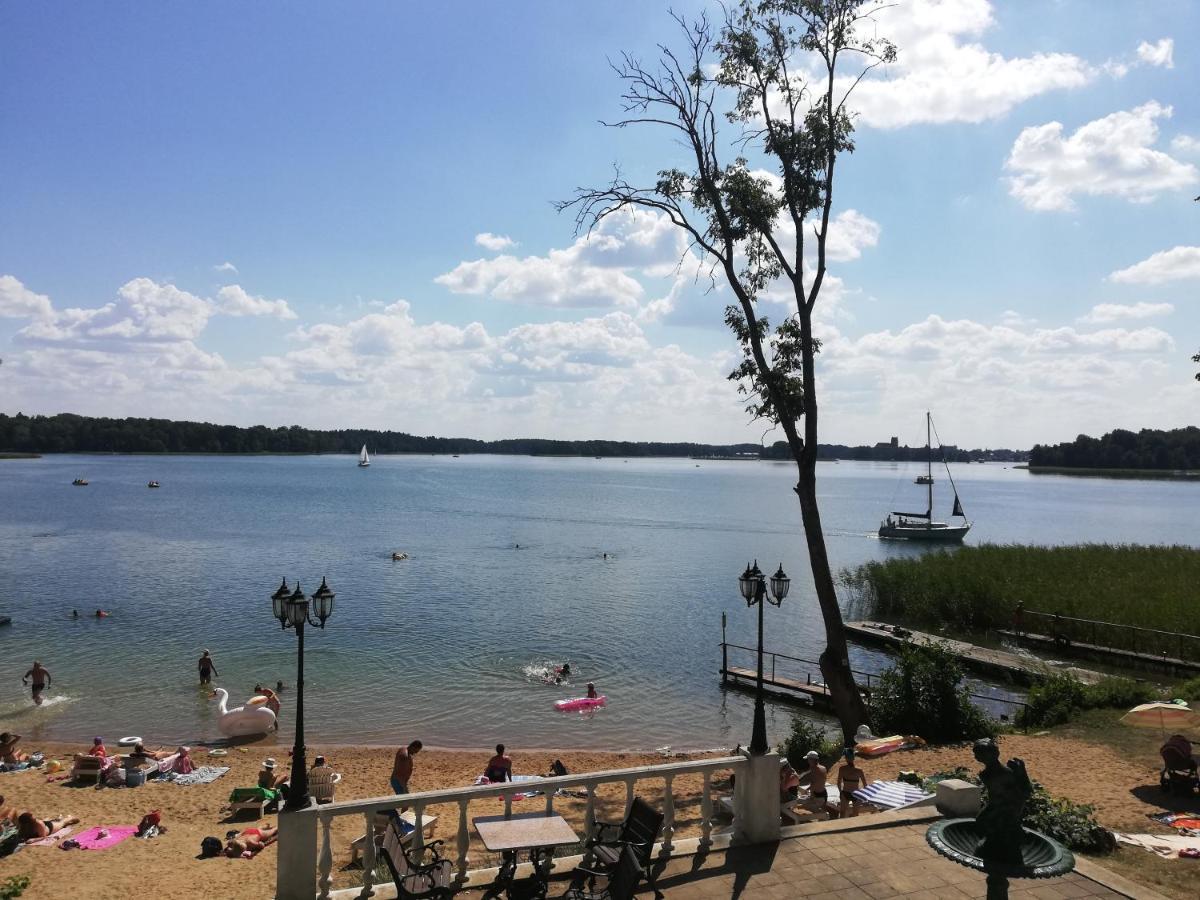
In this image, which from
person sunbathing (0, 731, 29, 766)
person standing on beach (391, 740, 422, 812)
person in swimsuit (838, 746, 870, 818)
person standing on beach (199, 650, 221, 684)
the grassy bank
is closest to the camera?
person in swimsuit (838, 746, 870, 818)

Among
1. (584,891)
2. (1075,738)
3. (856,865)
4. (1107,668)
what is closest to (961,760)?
(1075,738)

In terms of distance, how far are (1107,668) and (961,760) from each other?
18.6 meters

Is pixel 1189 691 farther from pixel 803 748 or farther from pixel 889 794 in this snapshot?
pixel 889 794

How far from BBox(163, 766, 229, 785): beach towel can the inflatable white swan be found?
3683 millimetres

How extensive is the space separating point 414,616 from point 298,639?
3348 cm

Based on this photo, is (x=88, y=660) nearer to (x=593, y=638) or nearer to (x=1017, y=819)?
(x=593, y=638)

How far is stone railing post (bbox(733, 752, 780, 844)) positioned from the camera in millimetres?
9977

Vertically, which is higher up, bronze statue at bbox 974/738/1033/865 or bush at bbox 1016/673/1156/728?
bronze statue at bbox 974/738/1033/865

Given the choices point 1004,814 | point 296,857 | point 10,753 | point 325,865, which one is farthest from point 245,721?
point 1004,814

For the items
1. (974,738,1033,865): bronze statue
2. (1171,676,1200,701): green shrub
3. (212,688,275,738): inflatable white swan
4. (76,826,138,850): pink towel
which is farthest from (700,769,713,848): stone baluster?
(212,688,275,738): inflatable white swan

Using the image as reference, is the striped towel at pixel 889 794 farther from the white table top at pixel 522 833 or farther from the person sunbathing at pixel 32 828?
the person sunbathing at pixel 32 828

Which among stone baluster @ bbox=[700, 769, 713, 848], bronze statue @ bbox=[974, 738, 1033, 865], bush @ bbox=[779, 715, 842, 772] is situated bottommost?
bush @ bbox=[779, 715, 842, 772]

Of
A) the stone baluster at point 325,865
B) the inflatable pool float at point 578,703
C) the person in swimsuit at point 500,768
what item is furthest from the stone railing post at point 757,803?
the inflatable pool float at point 578,703

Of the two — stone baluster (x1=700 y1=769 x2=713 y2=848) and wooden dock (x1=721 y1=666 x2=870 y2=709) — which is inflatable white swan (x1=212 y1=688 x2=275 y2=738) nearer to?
wooden dock (x1=721 y1=666 x2=870 y2=709)
